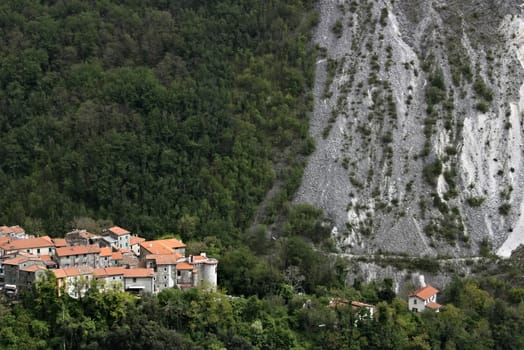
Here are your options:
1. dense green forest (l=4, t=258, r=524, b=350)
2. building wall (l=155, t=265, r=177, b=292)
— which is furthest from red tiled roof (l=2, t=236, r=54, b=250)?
building wall (l=155, t=265, r=177, b=292)

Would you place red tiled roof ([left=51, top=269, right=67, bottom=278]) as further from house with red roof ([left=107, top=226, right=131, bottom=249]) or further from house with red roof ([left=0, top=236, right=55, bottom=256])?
house with red roof ([left=107, top=226, right=131, bottom=249])

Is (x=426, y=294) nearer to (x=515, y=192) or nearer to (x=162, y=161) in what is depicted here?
(x=515, y=192)

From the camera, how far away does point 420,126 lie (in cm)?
Answer: 9006

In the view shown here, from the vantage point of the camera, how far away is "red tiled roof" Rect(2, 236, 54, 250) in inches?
2719

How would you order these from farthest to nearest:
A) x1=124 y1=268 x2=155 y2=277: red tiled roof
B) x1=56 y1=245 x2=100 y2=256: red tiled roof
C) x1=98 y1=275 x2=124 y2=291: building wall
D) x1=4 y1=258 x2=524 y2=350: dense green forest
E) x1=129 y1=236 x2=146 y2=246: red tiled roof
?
1. x1=129 y1=236 x2=146 y2=246: red tiled roof
2. x1=56 y1=245 x2=100 y2=256: red tiled roof
3. x1=124 y1=268 x2=155 y2=277: red tiled roof
4. x1=98 y1=275 x2=124 y2=291: building wall
5. x1=4 y1=258 x2=524 y2=350: dense green forest

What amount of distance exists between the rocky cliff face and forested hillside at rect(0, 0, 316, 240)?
10.9ft

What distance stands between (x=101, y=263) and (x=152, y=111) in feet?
80.6

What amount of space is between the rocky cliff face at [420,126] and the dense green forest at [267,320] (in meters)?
6.92

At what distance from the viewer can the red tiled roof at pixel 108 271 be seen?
65938mm

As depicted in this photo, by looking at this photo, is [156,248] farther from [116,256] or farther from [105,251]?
[105,251]

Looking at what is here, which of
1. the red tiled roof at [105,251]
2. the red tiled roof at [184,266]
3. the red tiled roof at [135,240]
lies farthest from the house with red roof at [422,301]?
the red tiled roof at [105,251]

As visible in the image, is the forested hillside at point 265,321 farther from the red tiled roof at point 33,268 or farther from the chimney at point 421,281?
the chimney at point 421,281

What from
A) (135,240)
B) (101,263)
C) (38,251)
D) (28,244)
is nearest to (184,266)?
(101,263)

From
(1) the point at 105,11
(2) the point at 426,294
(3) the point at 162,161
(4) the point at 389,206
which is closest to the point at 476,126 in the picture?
(4) the point at 389,206
